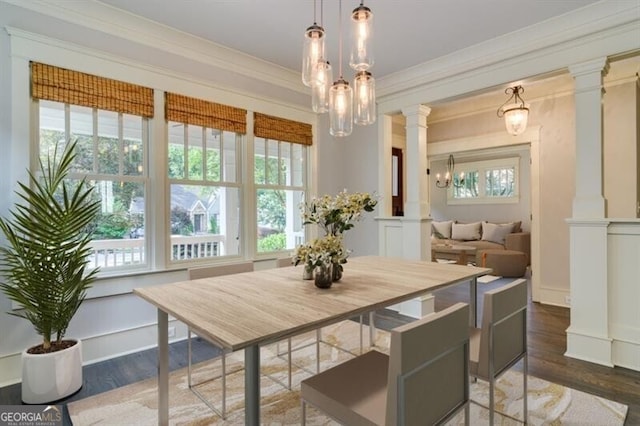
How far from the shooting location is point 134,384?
2.36m

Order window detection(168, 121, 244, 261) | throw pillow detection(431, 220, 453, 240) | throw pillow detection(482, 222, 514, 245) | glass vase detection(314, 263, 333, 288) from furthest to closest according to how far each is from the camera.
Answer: throw pillow detection(431, 220, 453, 240) < throw pillow detection(482, 222, 514, 245) < window detection(168, 121, 244, 261) < glass vase detection(314, 263, 333, 288)

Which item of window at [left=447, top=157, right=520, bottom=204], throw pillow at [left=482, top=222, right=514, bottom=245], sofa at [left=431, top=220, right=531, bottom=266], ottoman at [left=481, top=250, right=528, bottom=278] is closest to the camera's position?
ottoman at [left=481, top=250, right=528, bottom=278]

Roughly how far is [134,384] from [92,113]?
214 cm

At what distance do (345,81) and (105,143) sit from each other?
2.12 metres

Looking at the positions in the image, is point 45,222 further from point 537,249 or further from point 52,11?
point 537,249

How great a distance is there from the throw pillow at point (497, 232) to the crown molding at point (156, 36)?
18.7ft

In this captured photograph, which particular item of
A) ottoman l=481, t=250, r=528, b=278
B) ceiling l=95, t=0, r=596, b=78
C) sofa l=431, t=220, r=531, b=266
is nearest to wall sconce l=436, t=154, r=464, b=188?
sofa l=431, t=220, r=531, b=266

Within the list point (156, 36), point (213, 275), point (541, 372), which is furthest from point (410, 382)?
point (156, 36)

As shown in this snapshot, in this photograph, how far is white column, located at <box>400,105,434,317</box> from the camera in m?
3.81

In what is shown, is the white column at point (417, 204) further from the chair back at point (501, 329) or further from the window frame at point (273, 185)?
the chair back at point (501, 329)

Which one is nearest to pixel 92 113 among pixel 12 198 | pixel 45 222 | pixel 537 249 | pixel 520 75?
pixel 12 198

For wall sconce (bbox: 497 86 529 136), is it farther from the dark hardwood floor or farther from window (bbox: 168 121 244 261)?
window (bbox: 168 121 244 261)

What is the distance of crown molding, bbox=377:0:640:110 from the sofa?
4.02m

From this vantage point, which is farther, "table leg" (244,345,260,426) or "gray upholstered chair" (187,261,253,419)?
"gray upholstered chair" (187,261,253,419)
